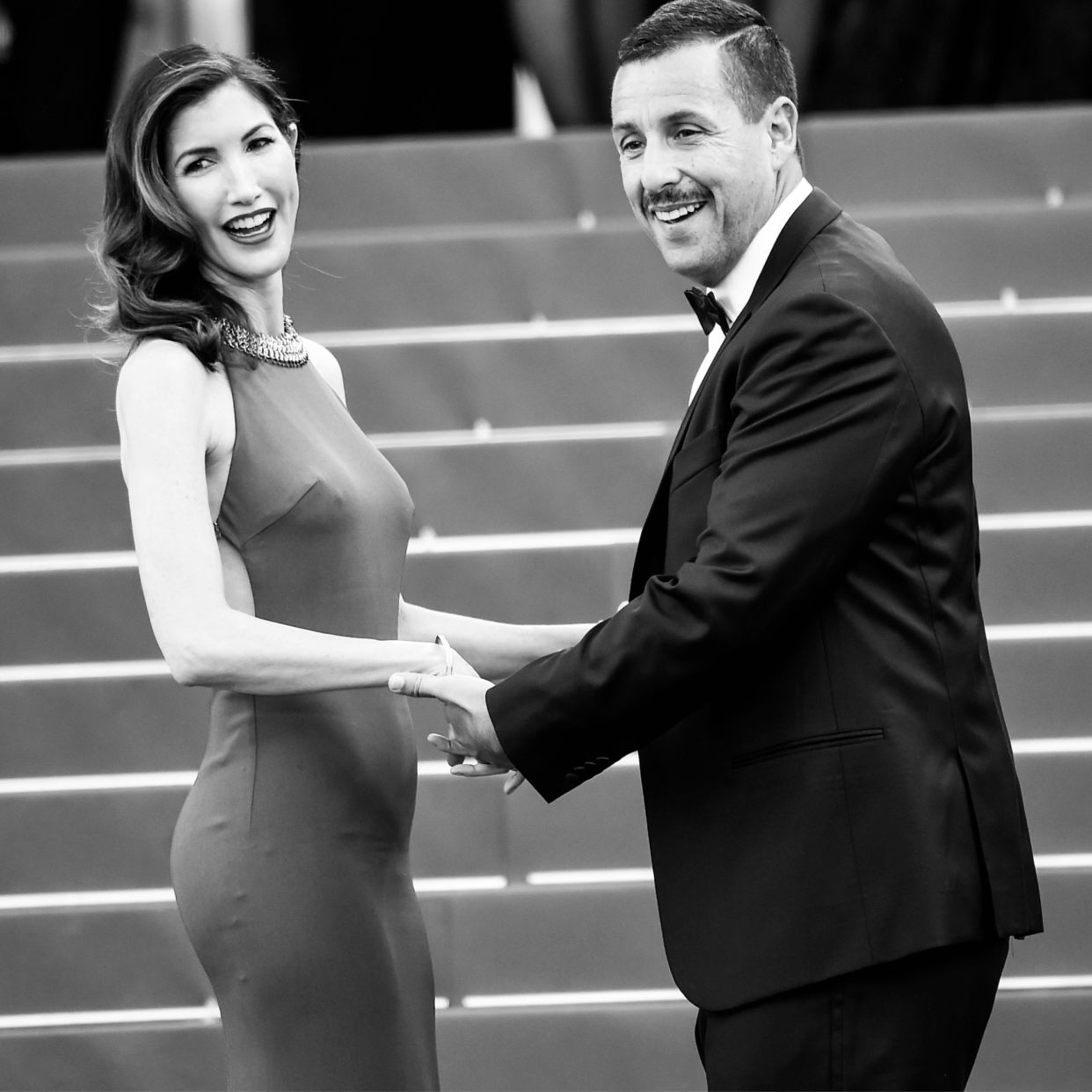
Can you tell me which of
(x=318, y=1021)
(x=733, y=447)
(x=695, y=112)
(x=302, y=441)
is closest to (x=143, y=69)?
(x=302, y=441)

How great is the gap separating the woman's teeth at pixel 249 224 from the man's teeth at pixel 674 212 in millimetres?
530

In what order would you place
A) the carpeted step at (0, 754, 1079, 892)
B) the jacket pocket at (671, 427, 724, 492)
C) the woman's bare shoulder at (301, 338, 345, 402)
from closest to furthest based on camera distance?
the jacket pocket at (671, 427, 724, 492), the woman's bare shoulder at (301, 338, 345, 402), the carpeted step at (0, 754, 1079, 892)

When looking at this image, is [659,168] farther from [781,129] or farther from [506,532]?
[506,532]

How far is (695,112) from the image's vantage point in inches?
77.8

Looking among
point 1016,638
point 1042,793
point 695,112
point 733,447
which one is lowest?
point 1042,793

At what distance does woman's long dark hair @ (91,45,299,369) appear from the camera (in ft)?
6.75

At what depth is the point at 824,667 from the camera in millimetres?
1786

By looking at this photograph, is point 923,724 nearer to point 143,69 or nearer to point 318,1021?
point 318,1021

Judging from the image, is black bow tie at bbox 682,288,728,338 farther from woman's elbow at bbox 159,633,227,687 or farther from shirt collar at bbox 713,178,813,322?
woman's elbow at bbox 159,633,227,687

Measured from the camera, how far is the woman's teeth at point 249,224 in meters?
2.13

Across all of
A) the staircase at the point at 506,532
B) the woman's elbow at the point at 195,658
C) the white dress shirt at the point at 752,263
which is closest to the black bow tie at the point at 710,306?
the white dress shirt at the point at 752,263

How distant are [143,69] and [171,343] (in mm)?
396

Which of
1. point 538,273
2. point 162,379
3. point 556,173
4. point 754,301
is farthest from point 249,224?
point 556,173

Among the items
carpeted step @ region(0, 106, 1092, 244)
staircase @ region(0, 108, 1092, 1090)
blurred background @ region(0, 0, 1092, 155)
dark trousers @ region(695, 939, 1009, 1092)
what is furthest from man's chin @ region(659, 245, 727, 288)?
blurred background @ region(0, 0, 1092, 155)
